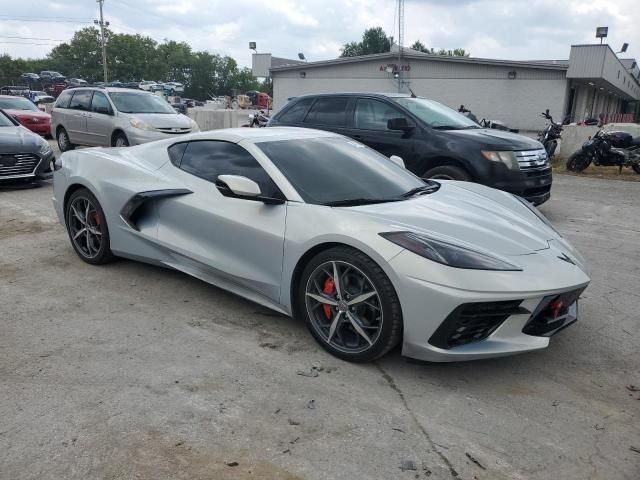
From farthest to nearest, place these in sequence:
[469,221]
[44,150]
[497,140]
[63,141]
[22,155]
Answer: [63,141], [44,150], [22,155], [497,140], [469,221]

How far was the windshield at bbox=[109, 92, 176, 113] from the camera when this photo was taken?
39.3 ft

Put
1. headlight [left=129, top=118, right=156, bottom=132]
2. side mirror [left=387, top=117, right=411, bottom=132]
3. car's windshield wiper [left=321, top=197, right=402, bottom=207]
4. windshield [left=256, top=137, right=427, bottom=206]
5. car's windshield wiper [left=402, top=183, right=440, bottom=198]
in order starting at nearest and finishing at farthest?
car's windshield wiper [left=321, top=197, right=402, bottom=207] → windshield [left=256, top=137, right=427, bottom=206] → car's windshield wiper [left=402, top=183, right=440, bottom=198] → side mirror [left=387, top=117, right=411, bottom=132] → headlight [left=129, top=118, right=156, bottom=132]

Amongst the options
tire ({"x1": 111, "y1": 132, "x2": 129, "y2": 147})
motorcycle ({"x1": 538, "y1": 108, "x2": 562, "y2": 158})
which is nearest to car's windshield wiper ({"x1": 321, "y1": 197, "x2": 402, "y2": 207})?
tire ({"x1": 111, "y1": 132, "x2": 129, "y2": 147})

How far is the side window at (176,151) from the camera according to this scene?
14.6 ft

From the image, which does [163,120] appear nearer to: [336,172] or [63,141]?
[63,141]

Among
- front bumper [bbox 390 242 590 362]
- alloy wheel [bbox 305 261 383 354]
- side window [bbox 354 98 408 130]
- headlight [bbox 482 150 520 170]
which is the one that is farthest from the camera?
side window [bbox 354 98 408 130]

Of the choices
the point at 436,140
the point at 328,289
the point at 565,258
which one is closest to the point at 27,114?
the point at 436,140

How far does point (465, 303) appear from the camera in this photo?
112 inches

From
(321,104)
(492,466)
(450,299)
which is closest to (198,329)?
(450,299)

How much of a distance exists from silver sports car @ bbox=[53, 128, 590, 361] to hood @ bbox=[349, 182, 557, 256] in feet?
0.04

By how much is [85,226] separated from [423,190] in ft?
9.99

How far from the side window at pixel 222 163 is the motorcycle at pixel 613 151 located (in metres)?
10.4

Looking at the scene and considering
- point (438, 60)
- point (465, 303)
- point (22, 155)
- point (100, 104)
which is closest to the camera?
point (465, 303)

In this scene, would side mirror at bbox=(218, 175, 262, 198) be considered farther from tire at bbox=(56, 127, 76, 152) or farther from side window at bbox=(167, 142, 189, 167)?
tire at bbox=(56, 127, 76, 152)
